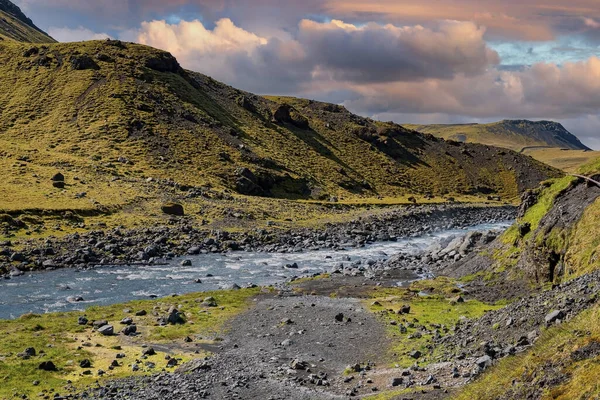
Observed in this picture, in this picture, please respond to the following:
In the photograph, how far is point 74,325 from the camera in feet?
101

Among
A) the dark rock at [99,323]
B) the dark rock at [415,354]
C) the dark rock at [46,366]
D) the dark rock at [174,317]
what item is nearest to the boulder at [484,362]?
the dark rock at [415,354]

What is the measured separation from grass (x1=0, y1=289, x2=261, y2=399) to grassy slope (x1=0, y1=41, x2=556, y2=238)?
34.2m

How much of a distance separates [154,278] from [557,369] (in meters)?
39.0

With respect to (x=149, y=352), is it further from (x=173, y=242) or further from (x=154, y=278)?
(x=173, y=242)

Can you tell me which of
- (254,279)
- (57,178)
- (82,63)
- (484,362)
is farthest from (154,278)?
(82,63)

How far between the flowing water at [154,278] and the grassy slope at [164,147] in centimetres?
1914

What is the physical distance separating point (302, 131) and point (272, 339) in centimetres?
14528

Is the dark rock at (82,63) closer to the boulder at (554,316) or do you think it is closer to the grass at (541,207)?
the grass at (541,207)

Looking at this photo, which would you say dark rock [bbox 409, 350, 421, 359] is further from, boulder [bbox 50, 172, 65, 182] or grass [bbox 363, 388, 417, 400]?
boulder [bbox 50, 172, 65, 182]

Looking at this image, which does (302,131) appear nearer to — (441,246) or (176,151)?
(176,151)

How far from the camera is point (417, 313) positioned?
33094 millimetres

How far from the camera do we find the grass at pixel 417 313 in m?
25.0

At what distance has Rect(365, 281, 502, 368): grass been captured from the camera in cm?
2497

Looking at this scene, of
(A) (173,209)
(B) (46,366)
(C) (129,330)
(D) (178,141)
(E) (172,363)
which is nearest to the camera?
(B) (46,366)
